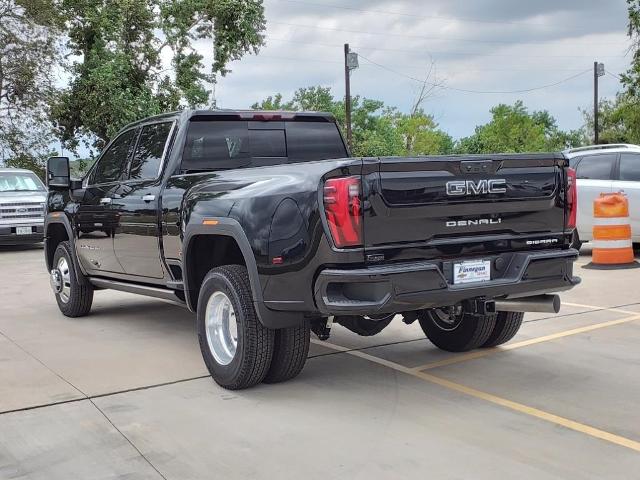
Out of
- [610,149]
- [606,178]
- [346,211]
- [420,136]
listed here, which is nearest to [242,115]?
[346,211]

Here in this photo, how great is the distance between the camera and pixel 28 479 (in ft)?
12.0

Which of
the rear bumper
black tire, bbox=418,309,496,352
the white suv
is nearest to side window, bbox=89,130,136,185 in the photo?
black tire, bbox=418,309,496,352

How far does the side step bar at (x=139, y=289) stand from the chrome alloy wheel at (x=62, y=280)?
48 centimetres

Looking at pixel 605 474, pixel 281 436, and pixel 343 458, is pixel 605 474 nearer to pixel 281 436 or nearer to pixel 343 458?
pixel 343 458

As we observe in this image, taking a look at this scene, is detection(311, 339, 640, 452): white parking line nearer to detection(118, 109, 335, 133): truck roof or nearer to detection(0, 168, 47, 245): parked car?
detection(118, 109, 335, 133): truck roof

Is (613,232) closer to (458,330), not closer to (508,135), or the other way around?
(458,330)

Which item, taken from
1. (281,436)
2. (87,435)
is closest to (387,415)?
(281,436)

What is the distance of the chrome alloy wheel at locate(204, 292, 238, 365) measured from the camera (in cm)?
517

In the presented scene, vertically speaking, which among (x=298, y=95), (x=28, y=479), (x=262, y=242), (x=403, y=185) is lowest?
(x=28, y=479)

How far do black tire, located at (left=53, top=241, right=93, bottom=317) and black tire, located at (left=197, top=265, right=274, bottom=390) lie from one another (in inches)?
131

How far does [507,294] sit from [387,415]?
1.13 meters

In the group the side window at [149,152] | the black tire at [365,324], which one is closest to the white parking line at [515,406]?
the black tire at [365,324]

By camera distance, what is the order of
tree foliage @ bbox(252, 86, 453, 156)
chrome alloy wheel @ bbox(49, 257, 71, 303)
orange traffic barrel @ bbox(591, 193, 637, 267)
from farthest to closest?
tree foliage @ bbox(252, 86, 453, 156) → orange traffic barrel @ bbox(591, 193, 637, 267) → chrome alloy wheel @ bbox(49, 257, 71, 303)

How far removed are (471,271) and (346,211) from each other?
3.08 ft
